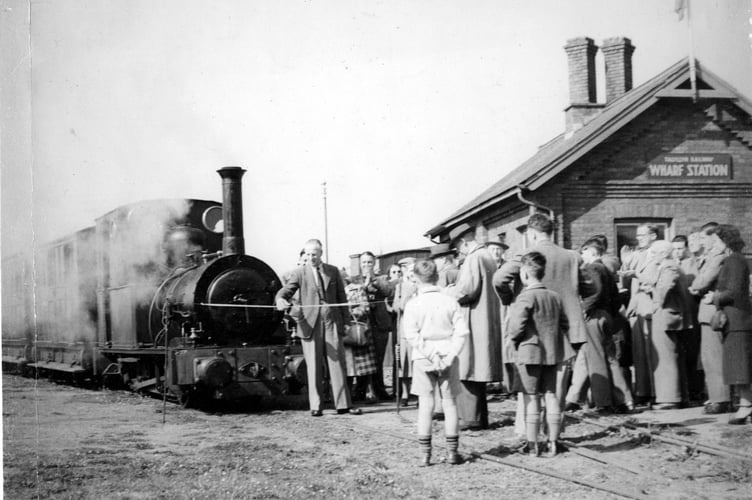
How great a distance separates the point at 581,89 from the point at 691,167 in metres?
3.86

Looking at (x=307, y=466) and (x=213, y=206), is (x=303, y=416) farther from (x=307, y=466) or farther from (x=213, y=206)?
(x=213, y=206)

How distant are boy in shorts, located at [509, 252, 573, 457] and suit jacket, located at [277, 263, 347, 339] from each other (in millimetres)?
3470

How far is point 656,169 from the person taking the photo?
15.8m

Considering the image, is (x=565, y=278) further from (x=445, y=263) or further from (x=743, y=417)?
(x=445, y=263)

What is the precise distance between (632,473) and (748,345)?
2.46m

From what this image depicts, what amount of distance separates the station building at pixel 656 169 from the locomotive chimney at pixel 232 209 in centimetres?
716

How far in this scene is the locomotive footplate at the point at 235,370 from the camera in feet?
31.0

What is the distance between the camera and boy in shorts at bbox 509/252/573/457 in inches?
251

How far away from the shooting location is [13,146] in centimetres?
778

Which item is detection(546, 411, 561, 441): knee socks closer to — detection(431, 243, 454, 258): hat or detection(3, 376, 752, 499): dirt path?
detection(3, 376, 752, 499): dirt path

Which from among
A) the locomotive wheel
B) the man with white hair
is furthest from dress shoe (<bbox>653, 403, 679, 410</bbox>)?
the locomotive wheel

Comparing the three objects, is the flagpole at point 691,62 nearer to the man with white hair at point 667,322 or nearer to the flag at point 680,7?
the flag at point 680,7

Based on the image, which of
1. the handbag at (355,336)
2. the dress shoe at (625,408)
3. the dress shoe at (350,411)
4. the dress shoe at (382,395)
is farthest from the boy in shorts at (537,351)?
the dress shoe at (382,395)

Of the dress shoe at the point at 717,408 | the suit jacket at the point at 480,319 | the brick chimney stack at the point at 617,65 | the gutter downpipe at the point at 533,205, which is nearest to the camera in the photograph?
the suit jacket at the point at 480,319
